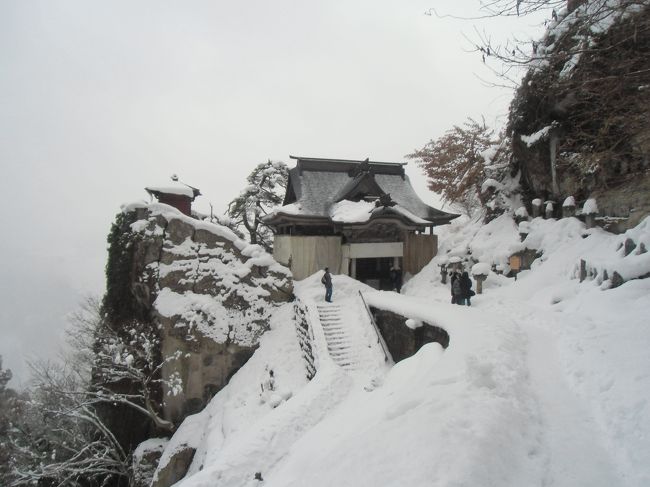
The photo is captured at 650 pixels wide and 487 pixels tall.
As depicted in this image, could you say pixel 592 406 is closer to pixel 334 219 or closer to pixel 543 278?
pixel 543 278

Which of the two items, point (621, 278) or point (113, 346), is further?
point (113, 346)

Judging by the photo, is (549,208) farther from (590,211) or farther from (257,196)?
(257,196)

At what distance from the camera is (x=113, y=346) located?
42.4 ft

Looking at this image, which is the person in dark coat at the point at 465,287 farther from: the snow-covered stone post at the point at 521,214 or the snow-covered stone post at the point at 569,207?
the snow-covered stone post at the point at 521,214

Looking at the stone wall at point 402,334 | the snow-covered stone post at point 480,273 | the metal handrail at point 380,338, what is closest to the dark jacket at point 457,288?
the snow-covered stone post at point 480,273

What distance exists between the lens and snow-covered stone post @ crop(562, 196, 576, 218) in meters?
14.1

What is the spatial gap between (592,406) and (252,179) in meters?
24.1

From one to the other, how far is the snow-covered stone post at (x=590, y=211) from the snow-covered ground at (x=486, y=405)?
42.0 inches

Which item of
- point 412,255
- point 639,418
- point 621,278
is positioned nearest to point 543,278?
point 621,278

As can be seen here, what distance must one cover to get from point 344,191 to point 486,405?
16784 mm

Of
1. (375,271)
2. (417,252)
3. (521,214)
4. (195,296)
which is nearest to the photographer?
(195,296)

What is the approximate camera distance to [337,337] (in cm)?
1244

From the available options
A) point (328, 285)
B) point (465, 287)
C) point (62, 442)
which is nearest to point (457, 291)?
point (465, 287)

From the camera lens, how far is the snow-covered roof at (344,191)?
724 inches
